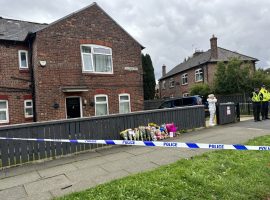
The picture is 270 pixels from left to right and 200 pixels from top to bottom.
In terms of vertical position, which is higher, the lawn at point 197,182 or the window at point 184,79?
the window at point 184,79

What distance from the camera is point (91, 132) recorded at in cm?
821

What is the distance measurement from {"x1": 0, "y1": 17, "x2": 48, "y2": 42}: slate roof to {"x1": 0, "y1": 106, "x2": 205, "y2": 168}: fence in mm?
9050

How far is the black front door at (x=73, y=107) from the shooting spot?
1382cm

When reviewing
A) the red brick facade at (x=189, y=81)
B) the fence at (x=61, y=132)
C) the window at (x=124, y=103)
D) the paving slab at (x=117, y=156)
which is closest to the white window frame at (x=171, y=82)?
the red brick facade at (x=189, y=81)

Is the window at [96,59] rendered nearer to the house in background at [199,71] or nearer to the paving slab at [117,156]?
the paving slab at [117,156]

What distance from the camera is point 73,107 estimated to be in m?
13.9

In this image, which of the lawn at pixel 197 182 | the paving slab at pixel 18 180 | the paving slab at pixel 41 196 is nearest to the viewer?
the lawn at pixel 197 182

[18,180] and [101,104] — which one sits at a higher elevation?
[101,104]

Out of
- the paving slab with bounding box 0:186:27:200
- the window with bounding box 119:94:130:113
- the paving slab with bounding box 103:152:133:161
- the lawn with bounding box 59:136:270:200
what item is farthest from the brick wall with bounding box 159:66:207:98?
the paving slab with bounding box 0:186:27:200

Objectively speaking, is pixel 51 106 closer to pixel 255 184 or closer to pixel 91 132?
pixel 91 132

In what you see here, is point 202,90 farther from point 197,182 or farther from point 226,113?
point 197,182

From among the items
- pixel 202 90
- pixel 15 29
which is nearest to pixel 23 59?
pixel 15 29

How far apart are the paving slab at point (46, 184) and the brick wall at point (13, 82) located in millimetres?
9763

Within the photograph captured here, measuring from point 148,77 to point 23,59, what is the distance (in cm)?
2009
